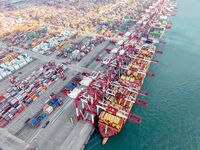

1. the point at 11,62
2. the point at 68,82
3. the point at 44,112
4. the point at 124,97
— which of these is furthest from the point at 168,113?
the point at 11,62

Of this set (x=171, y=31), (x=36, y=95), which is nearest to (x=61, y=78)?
(x=36, y=95)

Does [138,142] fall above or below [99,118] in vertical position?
below

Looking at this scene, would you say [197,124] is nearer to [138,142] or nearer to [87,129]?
[138,142]

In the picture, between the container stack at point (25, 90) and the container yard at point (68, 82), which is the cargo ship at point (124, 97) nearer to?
the container yard at point (68, 82)

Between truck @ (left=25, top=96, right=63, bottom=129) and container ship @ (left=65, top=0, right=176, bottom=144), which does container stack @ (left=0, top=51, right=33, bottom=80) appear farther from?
container ship @ (left=65, top=0, right=176, bottom=144)

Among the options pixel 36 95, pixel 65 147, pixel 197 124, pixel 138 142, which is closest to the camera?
pixel 65 147

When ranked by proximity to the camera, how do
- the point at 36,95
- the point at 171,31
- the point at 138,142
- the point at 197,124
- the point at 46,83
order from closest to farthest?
the point at 138,142, the point at 197,124, the point at 36,95, the point at 46,83, the point at 171,31

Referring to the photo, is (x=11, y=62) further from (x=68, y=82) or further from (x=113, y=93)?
(x=113, y=93)
